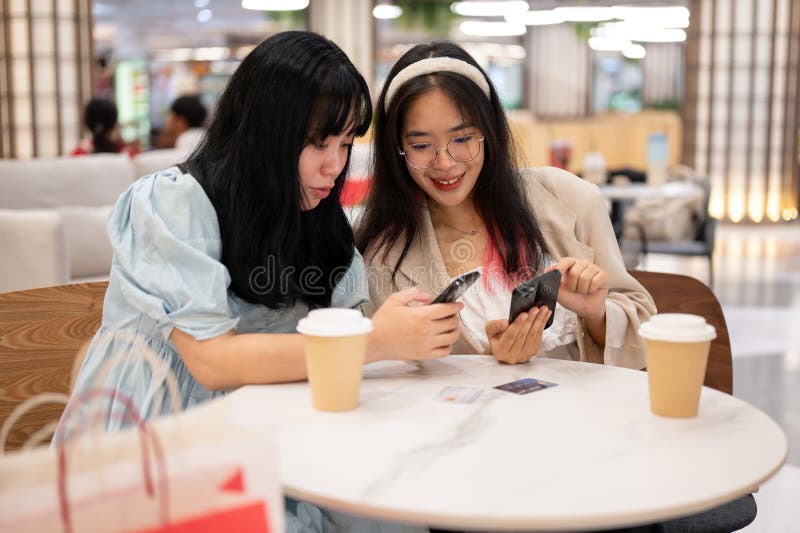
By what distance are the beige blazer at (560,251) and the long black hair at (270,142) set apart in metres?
0.40

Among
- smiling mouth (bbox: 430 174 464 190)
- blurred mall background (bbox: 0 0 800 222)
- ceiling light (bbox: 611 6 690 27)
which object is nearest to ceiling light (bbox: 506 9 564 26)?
blurred mall background (bbox: 0 0 800 222)

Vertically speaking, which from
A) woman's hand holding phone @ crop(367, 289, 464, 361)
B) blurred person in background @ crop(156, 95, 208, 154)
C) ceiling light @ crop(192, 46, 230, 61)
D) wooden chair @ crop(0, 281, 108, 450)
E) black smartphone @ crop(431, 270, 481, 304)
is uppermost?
ceiling light @ crop(192, 46, 230, 61)

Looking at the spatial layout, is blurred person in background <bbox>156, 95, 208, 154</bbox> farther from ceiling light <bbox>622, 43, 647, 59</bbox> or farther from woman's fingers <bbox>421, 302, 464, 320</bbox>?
ceiling light <bbox>622, 43, 647, 59</bbox>

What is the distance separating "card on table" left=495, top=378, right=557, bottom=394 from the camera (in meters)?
1.50

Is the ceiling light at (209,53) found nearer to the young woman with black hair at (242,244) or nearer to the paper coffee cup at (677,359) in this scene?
the young woman with black hair at (242,244)

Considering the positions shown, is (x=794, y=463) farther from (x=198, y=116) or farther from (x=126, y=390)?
(x=198, y=116)

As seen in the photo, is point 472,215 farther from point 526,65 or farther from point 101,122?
point 526,65

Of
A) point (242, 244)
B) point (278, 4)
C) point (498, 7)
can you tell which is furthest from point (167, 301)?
point (498, 7)

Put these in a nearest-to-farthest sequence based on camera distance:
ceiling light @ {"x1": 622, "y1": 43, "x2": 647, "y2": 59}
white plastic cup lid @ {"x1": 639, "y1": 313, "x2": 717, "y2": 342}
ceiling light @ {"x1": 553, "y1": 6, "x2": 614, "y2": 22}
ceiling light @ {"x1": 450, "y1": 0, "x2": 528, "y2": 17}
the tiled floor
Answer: white plastic cup lid @ {"x1": 639, "y1": 313, "x2": 717, "y2": 342}
the tiled floor
ceiling light @ {"x1": 450, "y1": 0, "x2": 528, "y2": 17}
ceiling light @ {"x1": 553, "y1": 6, "x2": 614, "y2": 22}
ceiling light @ {"x1": 622, "y1": 43, "x2": 647, "y2": 59}

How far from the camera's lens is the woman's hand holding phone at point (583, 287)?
5.79ft

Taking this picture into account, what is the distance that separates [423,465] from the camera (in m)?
1.15

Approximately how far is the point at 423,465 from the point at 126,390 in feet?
2.39

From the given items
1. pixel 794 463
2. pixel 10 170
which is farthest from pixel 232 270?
pixel 10 170

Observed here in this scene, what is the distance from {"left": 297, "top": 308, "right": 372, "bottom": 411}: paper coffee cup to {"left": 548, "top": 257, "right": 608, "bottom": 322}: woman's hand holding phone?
0.55 metres
